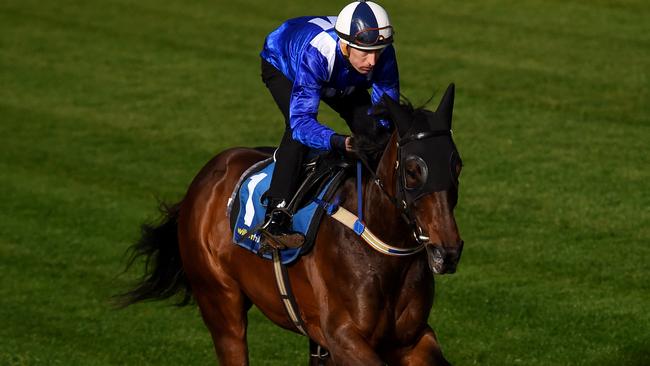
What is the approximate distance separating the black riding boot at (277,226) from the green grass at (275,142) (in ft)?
8.69

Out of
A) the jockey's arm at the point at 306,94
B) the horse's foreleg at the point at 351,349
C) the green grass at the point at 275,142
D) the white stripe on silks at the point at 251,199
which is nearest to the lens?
the horse's foreleg at the point at 351,349

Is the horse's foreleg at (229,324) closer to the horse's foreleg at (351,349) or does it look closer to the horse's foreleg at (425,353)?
the horse's foreleg at (351,349)

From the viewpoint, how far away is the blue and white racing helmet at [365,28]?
658 centimetres

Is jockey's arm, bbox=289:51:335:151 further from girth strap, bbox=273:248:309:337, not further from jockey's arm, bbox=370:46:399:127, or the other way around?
girth strap, bbox=273:248:309:337

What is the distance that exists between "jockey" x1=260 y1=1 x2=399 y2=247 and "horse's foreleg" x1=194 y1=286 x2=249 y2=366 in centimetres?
105

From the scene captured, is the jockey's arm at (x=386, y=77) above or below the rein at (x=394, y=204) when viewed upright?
above

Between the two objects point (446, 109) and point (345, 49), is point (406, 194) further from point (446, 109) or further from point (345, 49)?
point (345, 49)

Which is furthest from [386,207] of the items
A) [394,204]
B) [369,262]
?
[369,262]

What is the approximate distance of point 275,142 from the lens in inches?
624

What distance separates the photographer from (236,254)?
788 cm

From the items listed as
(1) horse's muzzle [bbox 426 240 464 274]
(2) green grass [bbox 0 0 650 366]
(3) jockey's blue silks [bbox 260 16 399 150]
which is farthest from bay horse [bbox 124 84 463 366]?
(2) green grass [bbox 0 0 650 366]

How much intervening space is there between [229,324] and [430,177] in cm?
266

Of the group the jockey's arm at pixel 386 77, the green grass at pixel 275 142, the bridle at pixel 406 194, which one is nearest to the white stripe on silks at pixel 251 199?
the jockey's arm at pixel 386 77

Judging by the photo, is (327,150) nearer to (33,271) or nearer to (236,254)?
(236,254)
